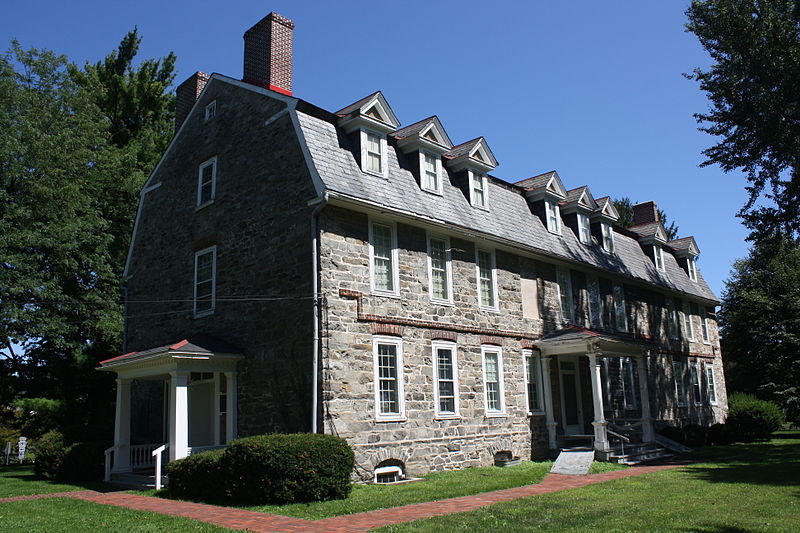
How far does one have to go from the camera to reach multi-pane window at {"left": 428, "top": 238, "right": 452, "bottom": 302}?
54.9 ft

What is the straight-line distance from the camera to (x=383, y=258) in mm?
15547

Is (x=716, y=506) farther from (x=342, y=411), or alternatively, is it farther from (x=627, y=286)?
(x=627, y=286)

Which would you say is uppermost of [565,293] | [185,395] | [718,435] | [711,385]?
[565,293]

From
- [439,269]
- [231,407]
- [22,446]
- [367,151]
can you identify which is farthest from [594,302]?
[22,446]

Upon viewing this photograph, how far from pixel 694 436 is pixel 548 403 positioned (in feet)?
24.7

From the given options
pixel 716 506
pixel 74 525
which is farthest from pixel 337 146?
pixel 716 506

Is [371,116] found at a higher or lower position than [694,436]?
higher

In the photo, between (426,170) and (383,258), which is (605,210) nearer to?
(426,170)

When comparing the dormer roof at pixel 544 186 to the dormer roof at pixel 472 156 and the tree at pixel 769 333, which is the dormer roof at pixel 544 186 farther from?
the tree at pixel 769 333

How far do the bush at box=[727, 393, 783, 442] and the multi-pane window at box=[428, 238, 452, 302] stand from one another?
657 inches

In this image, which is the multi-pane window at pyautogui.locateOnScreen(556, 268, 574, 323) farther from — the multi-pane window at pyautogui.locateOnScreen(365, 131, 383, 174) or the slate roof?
the multi-pane window at pyautogui.locateOnScreen(365, 131, 383, 174)

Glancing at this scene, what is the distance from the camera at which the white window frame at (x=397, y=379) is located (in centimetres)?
1441

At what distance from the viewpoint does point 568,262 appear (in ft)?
69.3

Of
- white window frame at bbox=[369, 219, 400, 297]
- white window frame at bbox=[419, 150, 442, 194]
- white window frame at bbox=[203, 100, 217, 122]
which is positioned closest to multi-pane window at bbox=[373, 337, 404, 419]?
white window frame at bbox=[369, 219, 400, 297]
